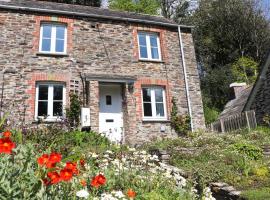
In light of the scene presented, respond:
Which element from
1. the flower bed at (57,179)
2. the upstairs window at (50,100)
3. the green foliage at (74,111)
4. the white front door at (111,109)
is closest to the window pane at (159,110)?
the white front door at (111,109)

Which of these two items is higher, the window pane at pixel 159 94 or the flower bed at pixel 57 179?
the window pane at pixel 159 94

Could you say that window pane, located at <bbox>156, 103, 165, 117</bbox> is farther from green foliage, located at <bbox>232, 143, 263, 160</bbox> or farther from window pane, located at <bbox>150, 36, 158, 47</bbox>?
green foliage, located at <bbox>232, 143, 263, 160</bbox>

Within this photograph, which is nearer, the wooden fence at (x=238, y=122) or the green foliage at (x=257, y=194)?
the green foliage at (x=257, y=194)

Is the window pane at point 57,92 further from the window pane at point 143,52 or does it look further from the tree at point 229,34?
the tree at point 229,34

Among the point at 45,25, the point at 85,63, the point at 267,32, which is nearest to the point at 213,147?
the point at 85,63

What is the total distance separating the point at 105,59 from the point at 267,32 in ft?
80.9

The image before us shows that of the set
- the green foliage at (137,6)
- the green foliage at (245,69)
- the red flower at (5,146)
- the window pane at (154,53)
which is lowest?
the red flower at (5,146)

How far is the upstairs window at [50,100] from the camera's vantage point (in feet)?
46.2

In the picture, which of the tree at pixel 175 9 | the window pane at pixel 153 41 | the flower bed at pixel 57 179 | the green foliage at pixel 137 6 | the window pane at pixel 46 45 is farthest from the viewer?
the tree at pixel 175 9

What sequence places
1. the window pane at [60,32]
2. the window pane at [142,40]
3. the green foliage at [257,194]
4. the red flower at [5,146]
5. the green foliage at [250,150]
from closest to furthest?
the red flower at [5,146] < the green foliage at [257,194] < the green foliage at [250,150] < the window pane at [60,32] < the window pane at [142,40]

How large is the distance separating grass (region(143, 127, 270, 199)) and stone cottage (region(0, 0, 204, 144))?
11.4 ft

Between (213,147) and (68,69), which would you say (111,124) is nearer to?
(68,69)

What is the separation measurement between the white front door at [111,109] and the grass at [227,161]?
12.8 feet

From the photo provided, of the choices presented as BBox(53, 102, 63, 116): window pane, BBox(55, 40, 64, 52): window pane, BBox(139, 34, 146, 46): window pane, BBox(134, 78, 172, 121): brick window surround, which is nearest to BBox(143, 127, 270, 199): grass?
BBox(134, 78, 172, 121): brick window surround
